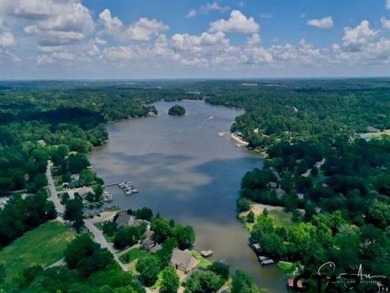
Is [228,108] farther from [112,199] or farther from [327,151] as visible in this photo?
[112,199]

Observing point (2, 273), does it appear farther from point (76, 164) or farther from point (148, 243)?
point (76, 164)

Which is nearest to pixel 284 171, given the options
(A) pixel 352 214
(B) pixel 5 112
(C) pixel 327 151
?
(C) pixel 327 151

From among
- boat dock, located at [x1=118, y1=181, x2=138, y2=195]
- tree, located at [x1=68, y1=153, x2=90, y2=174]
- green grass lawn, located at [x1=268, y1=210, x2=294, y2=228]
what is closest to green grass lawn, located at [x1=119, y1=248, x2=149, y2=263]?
green grass lawn, located at [x1=268, y1=210, x2=294, y2=228]

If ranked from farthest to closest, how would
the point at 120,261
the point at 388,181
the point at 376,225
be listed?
1. the point at 388,181
2. the point at 376,225
3. the point at 120,261

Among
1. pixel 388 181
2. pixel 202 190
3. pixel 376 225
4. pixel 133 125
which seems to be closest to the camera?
pixel 376 225

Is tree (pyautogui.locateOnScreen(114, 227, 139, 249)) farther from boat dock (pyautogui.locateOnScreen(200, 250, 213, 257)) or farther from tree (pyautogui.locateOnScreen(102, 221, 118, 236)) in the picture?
boat dock (pyautogui.locateOnScreen(200, 250, 213, 257))

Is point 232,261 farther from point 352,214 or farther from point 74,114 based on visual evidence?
point 74,114

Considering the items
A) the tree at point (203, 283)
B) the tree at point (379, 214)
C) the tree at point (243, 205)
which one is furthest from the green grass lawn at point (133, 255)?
the tree at point (379, 214)

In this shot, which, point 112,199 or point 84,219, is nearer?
point 84,219
